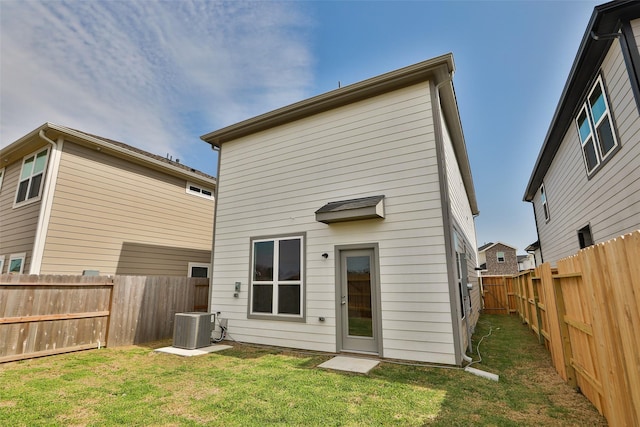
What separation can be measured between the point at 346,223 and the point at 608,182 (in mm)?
5557

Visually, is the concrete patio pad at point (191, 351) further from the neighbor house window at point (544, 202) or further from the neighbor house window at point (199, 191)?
the neighbor house window at point (544, 202)

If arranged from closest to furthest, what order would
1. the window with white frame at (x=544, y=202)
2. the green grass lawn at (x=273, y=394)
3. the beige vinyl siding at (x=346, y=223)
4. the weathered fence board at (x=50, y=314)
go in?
the green grass lawn at (x=273, y=394), the beige vinyl siding at (x=346, y=223), the weathered fence board at (x=50, y=314), the window with white frame at (x=544, y=202)

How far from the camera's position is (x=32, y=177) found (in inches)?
376

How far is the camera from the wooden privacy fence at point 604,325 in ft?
7.50

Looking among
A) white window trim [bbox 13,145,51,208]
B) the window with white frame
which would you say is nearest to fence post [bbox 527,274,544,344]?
the window with white frame

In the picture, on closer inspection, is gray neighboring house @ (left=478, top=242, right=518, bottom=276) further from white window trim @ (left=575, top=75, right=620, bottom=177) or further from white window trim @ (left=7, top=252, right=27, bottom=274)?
white window trim @ (left=7, top=252, right=27, bottom=274)

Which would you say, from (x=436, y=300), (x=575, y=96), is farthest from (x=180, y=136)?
(x=575, y=96)

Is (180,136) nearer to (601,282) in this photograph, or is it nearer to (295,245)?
(295,245)

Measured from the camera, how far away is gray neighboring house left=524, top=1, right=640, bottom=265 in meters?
4.96

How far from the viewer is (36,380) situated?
4680 millimetres

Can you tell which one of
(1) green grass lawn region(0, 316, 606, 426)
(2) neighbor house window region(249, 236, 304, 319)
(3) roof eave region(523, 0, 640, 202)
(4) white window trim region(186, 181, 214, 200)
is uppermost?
(3) roof eave region(523, 0, 640, 202)

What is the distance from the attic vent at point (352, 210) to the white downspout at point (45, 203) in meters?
7.92

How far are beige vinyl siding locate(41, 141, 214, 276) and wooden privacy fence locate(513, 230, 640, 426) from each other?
11.6 meters

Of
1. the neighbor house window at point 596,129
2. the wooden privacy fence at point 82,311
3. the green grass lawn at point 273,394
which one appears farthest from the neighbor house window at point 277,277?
the neighbor house window at point 596,129
